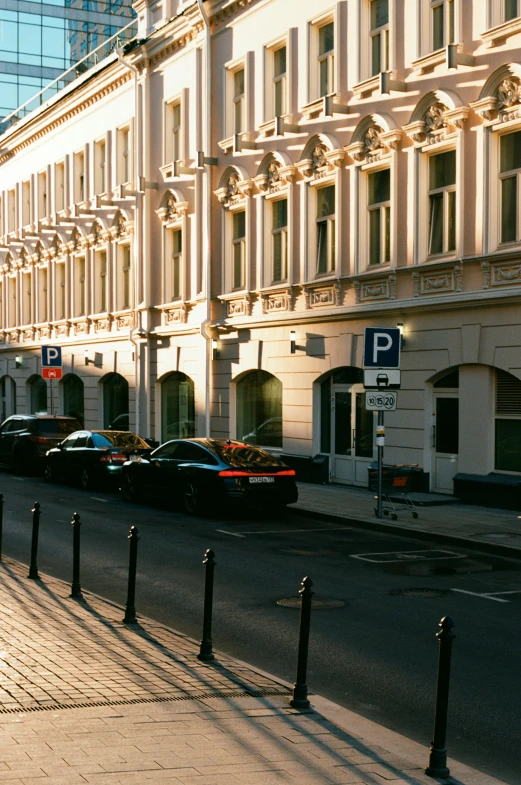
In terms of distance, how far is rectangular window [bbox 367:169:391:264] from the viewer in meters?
22.1

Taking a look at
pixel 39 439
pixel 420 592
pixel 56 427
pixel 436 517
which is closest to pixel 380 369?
pixel 436 517

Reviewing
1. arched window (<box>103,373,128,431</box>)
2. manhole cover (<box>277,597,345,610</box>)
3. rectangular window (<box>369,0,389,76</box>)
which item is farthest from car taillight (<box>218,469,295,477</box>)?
arched window (<box>103,373,128,431</box>)

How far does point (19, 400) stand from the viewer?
4472 centimetres

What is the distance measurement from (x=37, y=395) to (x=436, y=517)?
93.0ft

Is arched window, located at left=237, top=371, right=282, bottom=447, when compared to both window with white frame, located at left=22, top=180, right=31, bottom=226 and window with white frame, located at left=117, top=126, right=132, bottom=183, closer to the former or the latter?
window with white frame, located at left=117, top=126, right=132, bottom=183

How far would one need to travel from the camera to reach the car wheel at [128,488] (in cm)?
2142

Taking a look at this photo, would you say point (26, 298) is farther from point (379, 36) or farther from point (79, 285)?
point (379, 36)

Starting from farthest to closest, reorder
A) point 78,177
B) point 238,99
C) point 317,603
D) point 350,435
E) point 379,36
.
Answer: point 78,177, point 238,99, point 350,435, point 379,36, point 317,603

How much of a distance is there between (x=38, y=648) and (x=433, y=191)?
48.4 ft

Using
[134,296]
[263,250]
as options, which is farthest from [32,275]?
[263,250]

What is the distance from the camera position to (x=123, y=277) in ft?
114

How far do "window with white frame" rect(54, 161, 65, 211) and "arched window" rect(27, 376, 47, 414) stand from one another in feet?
23.1

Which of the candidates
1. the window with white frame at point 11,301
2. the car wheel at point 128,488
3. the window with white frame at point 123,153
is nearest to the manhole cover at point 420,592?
the car wheel at point 128,488

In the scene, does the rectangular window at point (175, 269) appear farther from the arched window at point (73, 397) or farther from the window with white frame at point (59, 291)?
the window with white frame at point (59, 291)
